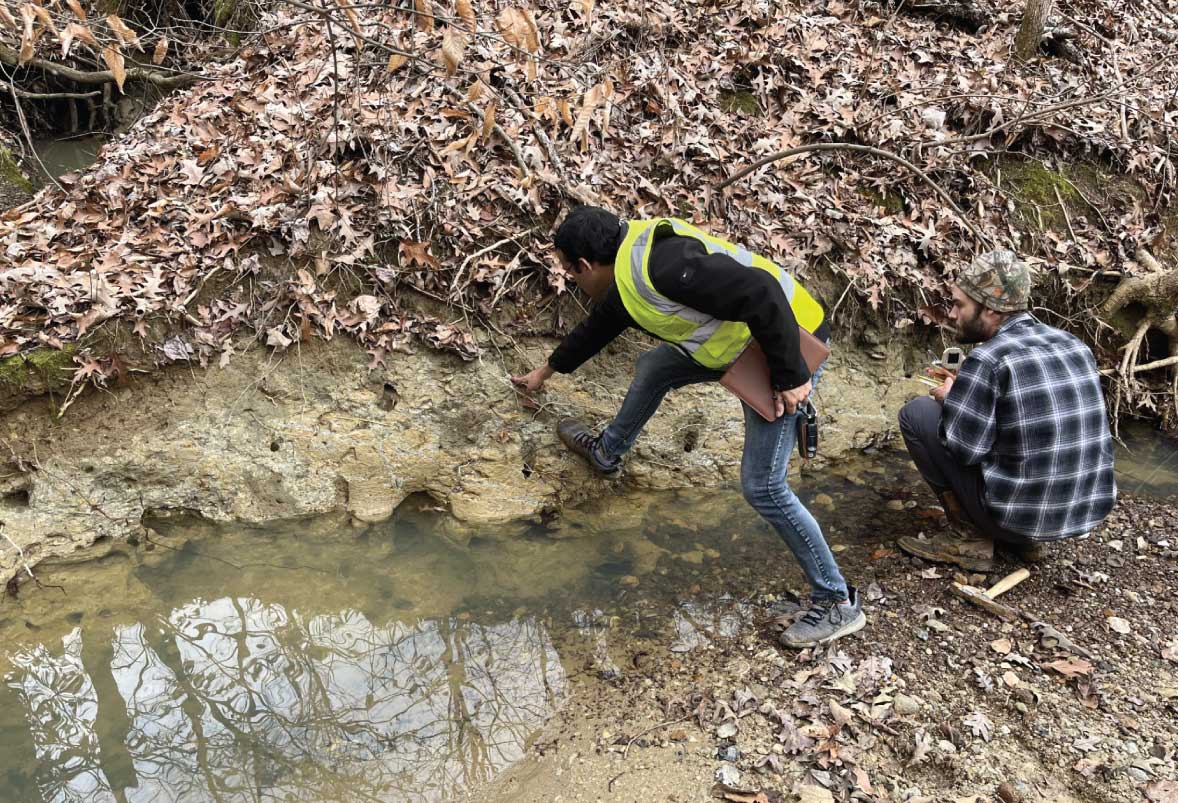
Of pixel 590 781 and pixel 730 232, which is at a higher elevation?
→ pixel 730 232

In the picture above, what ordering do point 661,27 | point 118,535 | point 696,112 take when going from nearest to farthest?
point 118,535
point 696,112
point 661,27

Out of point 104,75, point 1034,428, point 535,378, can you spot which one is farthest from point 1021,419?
point 104,75

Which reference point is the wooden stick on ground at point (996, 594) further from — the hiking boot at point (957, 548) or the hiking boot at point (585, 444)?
the hiking boot at point (585, 444)

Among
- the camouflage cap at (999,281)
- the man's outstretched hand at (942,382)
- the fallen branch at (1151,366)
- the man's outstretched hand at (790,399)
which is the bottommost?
the fallen branch at (1151,366)

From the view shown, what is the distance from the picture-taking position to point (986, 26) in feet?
23.8

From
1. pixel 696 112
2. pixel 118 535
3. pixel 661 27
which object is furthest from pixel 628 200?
pixel 118 535

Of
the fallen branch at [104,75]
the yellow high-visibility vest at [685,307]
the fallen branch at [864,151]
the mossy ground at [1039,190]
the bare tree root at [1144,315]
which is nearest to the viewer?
the yellow high-visibility vest at [685,307]

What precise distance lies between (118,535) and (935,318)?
18.9ft

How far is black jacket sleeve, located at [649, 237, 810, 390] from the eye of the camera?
9.34 ft

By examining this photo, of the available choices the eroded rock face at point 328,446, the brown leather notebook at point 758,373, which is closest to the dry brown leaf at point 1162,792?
the brown leather notebook at point 758,373

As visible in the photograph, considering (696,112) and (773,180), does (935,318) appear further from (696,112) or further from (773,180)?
(696,112)

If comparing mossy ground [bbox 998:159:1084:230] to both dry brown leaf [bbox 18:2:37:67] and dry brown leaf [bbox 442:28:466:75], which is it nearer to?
dry brown leaf [bbox 442:28:466:75]

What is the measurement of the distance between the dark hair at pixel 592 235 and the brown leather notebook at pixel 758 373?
2.44 feet

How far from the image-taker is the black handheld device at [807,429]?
334cm
